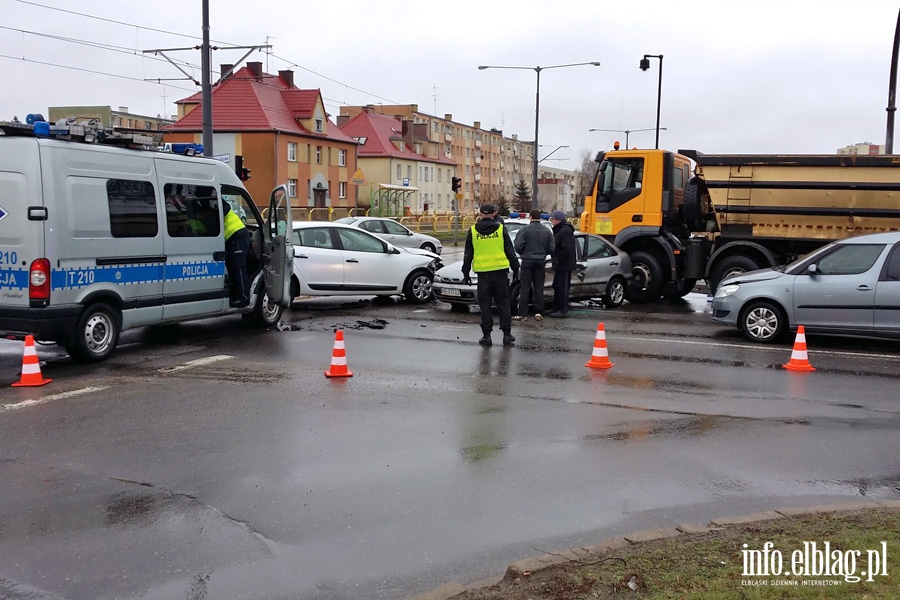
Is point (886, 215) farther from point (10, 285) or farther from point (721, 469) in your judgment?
point (10, 285)

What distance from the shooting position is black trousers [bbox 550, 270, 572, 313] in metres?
14.7

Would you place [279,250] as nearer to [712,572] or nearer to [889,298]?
[889,298]

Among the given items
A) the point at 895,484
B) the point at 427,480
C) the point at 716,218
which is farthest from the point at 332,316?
the point at 895,484

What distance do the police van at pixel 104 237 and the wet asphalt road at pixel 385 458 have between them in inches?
25.9

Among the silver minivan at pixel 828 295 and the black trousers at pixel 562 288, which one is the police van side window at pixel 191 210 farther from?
the silver minivan at pixel 828 295

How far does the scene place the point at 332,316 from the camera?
575 inches

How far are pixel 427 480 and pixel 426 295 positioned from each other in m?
10.6

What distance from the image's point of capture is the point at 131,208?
10.1 m

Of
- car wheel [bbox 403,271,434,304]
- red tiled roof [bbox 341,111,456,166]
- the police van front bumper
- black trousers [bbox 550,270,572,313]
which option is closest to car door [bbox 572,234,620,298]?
black trousers [bbox 550,270,572,313]

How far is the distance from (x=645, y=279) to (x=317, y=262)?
679cm

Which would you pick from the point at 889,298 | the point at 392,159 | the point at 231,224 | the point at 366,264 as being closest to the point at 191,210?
the point at 231,224

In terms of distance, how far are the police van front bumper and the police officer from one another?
9.60ft

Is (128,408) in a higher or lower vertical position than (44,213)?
lower

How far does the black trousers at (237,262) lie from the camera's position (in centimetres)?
1185
